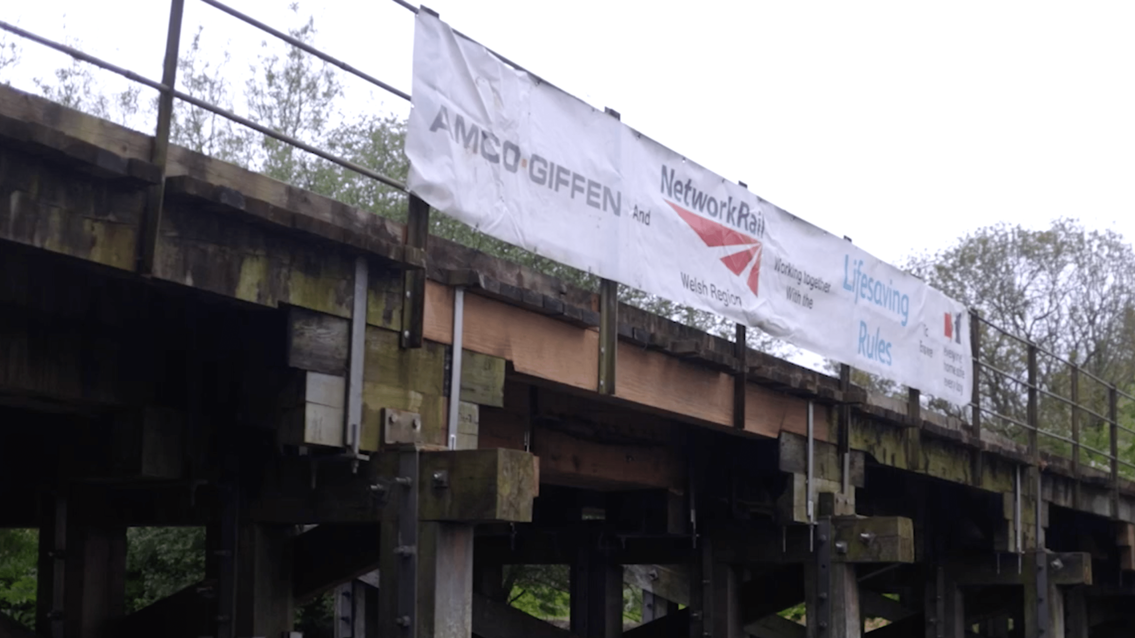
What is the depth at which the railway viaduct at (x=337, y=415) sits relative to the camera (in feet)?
19.0

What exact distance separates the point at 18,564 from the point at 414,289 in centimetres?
1306

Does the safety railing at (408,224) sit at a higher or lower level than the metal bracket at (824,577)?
higher

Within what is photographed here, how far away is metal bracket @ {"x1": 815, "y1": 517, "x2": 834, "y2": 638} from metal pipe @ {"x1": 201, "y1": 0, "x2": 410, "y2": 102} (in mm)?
5669

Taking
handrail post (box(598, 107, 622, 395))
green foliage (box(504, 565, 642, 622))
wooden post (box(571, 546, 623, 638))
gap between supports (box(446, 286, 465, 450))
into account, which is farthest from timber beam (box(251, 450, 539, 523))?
green foliage (box(504, 565, 642, 622))

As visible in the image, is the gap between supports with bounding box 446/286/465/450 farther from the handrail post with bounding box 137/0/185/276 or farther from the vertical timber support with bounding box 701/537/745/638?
the vertical timber support with bounding box 701/537/745/638

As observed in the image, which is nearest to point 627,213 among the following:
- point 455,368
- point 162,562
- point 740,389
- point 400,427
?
point 455,368

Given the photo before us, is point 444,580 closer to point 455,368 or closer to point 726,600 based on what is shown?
point 455,368

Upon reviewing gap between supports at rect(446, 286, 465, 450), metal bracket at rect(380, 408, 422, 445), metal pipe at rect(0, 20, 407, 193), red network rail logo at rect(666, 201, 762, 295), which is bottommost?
metal bracket at rect(380, 408, 422, 445)

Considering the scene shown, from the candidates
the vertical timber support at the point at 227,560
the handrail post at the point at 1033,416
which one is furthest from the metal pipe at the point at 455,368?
the handrail post at the point at 1033,416

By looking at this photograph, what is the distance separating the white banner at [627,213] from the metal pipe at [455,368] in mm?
385

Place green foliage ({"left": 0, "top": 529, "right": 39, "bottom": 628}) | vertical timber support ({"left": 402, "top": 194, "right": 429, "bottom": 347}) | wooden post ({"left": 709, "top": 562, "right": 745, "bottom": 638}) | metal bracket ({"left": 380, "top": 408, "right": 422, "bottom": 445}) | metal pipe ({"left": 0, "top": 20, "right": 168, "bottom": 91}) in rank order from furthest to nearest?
green foliage ({"left": 0, "top": 529, "right": 39, "bottom": 628}), wooden post ({"left": 709, "top": 562, "right": 745, "bottom": 638}), vertical timber support ({"left": 402, "top": 194, "right": 429, "bottom": 347}), metal bracket ({"left": 380, "top": 408, "right": 422, "bottom": 445}), metal pipe ({"left": 0, "top": 20, "right": 168, "bottom": 91})

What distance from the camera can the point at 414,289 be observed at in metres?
6.79

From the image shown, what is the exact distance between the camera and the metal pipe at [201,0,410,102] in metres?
6.17

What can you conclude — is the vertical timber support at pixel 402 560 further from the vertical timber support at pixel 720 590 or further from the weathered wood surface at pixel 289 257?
the vertical timber support at pixel 720 590
